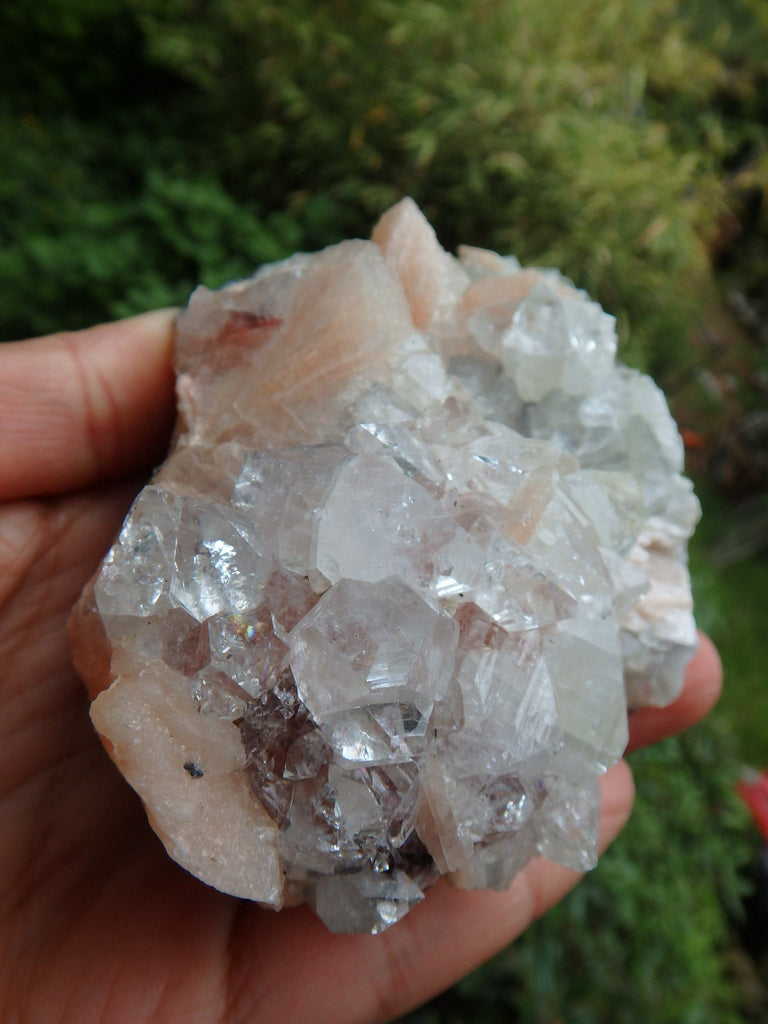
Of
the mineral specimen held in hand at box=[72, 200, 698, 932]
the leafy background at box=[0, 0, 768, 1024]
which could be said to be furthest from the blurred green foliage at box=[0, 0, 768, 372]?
the mineral specimen held in hand at box=[72, 200, 698, 932]

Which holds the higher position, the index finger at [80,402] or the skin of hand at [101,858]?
the index finger at [80,402]

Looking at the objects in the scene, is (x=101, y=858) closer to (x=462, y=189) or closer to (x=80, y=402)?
(x=80, y=402)

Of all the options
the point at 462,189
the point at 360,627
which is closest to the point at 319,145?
the point at 462,189

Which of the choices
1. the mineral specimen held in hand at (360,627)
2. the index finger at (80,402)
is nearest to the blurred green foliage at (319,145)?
the index finger at (80,402)

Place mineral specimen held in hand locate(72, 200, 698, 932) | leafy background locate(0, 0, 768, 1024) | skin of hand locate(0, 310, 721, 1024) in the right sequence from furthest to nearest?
leafy background locate(0, 0, 768, 1024), skin of hand locate(0, 310, 721, 1024), mineral specimen held in hand locate(72, 200, 698, 932)

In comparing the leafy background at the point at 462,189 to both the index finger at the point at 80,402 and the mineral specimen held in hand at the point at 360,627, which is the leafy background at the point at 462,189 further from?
the mineral specimen held in hand at the point at 360,627

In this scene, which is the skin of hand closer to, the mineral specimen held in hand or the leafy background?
the mineral specimen held in hand
